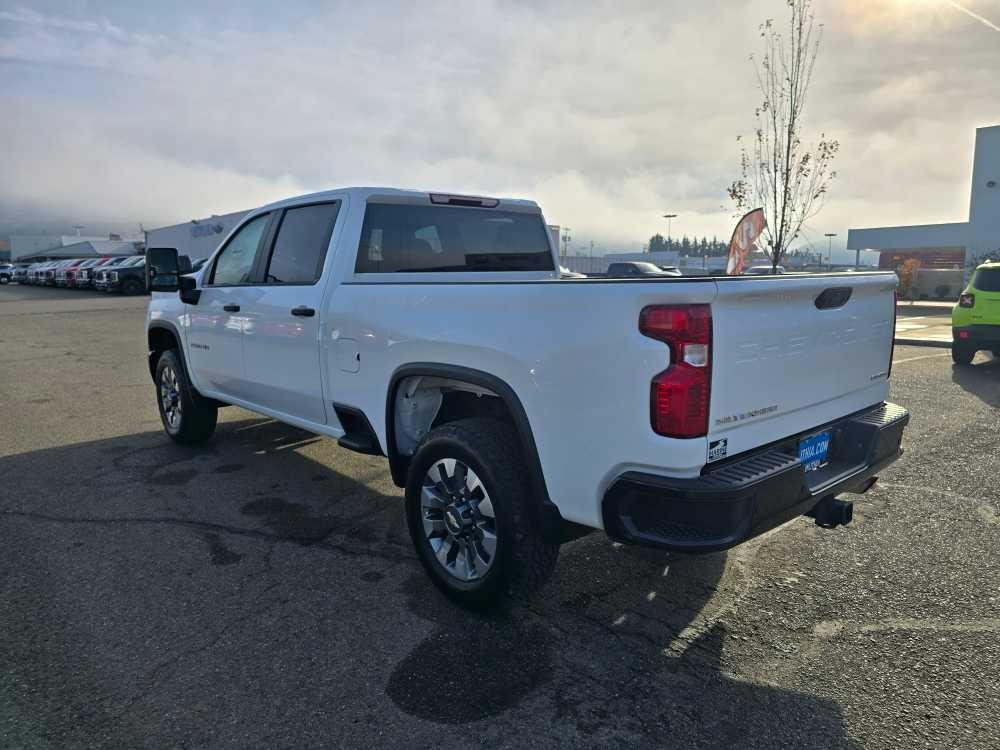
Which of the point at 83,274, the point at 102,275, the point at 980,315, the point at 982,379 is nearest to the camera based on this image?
the point at 982,379

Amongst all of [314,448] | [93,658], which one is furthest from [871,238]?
[93,658]

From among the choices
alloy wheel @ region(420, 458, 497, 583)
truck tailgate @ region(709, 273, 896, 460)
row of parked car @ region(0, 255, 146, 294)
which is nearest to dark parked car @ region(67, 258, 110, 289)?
row of parked car @ region(0, 255, 146, 294)

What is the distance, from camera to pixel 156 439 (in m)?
6.42

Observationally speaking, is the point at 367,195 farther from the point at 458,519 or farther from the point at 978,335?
the point at 978,335

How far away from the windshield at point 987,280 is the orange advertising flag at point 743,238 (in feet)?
11.3

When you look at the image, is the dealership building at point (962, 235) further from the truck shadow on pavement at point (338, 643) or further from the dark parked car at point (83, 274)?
the dark parked car at point (83, 274)

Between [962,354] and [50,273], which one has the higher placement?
[50,273]

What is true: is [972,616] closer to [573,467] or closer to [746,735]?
[746,735]

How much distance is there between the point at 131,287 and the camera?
110ft

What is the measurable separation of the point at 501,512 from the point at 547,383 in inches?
24.0

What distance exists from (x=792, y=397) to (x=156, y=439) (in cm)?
569

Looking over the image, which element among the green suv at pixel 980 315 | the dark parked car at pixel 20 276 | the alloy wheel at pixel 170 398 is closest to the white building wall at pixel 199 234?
the dark parked car at pixel 20 276

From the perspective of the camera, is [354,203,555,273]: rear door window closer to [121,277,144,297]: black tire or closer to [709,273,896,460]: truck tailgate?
[709,273,896,460]: truck tailgate

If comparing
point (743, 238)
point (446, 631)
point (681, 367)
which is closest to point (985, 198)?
point (743, 238)
